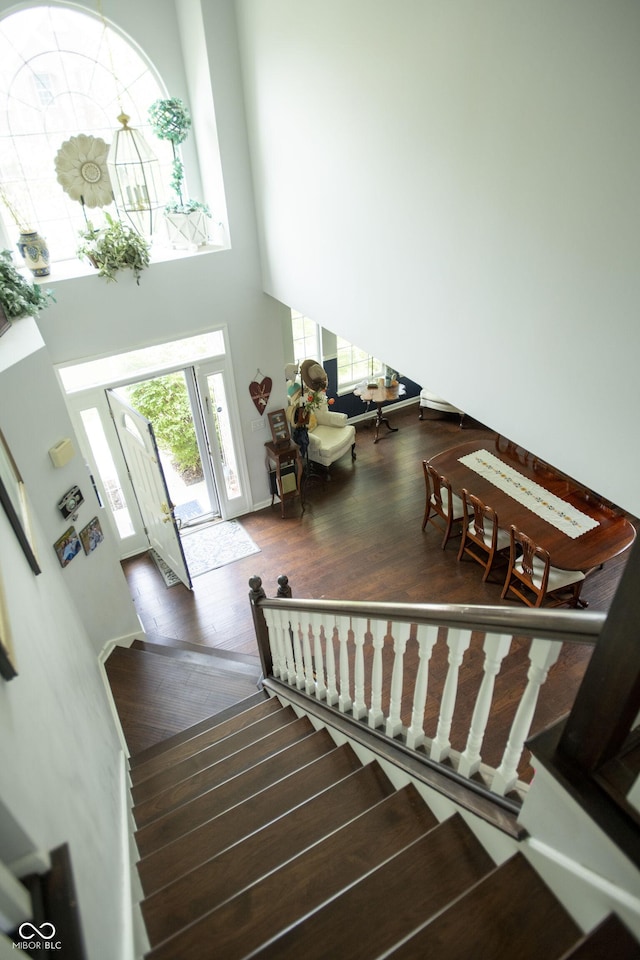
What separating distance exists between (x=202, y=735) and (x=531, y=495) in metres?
3.74

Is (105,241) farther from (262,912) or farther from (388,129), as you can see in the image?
(262,912)

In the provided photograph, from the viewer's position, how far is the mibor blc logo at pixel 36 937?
1102mm

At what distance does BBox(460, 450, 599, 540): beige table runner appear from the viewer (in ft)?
16.8

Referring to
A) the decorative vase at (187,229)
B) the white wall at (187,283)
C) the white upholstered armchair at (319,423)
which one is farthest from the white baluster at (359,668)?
the white upholstered armchair at (319,423)

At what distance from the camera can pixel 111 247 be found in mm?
4754

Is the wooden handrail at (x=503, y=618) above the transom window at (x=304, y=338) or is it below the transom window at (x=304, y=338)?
above

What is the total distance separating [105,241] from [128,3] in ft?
6.32

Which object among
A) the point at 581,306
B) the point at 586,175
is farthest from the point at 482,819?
the point at 586,175

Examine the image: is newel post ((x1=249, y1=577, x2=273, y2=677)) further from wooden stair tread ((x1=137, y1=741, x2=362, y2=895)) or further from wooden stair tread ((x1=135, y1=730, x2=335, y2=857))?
wooden stair tread ((x1=137, y1=741, x2=362, y2=895))

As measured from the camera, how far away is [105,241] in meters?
4.74

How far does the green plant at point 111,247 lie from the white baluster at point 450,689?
4.40 metres

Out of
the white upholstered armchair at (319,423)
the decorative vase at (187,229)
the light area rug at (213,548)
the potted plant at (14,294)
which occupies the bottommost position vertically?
the light area rug at (213,548)

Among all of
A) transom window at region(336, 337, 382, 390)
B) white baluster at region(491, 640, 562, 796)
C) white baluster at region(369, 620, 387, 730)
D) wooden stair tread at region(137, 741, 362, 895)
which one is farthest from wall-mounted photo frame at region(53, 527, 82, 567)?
transom window at region(336, 337, 382, 390)

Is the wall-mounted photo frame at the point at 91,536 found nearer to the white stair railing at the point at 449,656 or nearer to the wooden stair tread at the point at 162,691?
the wooden stair tread at the point at 162,691
